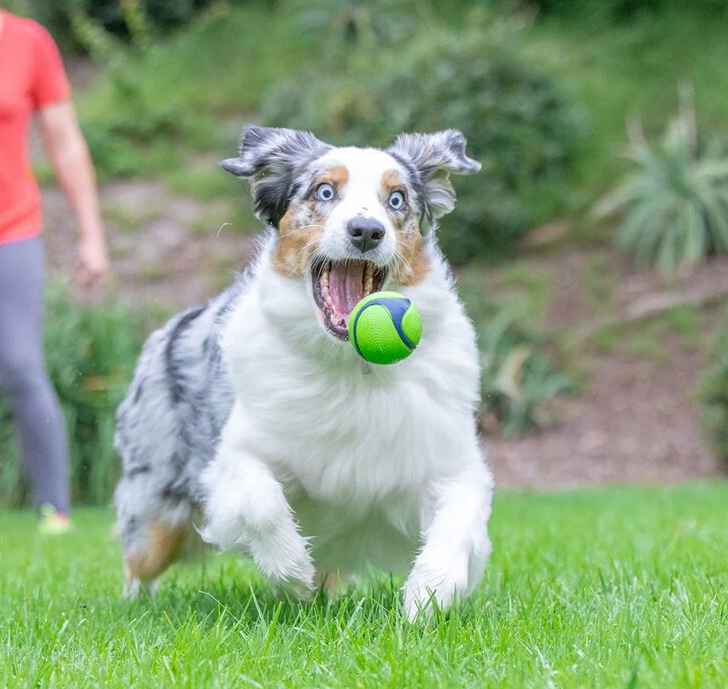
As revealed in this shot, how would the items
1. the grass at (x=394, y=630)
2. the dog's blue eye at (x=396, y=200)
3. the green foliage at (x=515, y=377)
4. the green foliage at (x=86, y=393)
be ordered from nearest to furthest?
the grass at (x=394, y=630) → the dog's blue eye at (x=396, y=200) → the green foliage at (x=86, y=393) → the green foliage at (x=515, y=377)

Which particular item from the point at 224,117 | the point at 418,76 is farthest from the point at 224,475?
the point at 224,117

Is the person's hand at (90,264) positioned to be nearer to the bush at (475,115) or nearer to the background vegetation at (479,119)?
the background vegetation at (479,119)

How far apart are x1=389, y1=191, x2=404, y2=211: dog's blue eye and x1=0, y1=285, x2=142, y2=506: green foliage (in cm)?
552

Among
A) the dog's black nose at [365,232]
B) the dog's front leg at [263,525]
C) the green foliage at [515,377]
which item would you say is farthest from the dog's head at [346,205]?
the green foliage at [515,377]

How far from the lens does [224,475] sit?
3.76 m

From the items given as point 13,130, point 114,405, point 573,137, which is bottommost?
point 114,405

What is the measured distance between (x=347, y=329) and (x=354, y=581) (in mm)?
1378

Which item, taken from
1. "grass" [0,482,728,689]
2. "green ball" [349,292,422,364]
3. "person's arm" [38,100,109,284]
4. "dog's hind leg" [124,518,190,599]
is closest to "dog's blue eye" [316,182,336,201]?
"green ball" [349,292,422,364]

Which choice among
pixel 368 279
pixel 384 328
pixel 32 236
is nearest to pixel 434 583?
pixel 384 328

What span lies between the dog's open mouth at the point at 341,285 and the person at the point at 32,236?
8.10 feet

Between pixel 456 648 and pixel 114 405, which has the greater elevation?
pixel 456 648

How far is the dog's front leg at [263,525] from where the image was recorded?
3580mm

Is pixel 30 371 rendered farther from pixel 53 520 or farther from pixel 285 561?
pixel 285 561

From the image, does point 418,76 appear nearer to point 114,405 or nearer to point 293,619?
point 114,405
